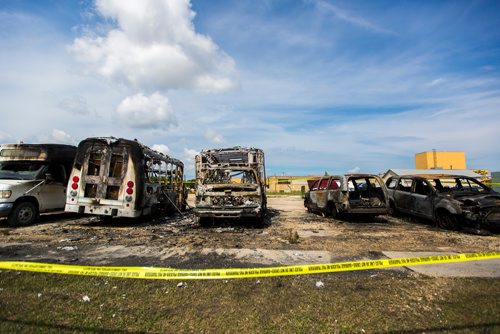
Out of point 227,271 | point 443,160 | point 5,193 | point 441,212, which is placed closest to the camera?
point 227,271

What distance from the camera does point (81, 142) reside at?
8961 mm

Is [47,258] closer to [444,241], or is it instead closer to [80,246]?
[80,246]

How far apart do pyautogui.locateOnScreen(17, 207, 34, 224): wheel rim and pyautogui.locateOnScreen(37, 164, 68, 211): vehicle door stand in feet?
1.28

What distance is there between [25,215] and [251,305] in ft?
Answer: 27.9

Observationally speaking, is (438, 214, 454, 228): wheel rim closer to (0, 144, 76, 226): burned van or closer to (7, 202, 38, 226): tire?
(0, 144, 76, 226): burned van

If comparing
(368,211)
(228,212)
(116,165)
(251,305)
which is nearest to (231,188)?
(228,212)

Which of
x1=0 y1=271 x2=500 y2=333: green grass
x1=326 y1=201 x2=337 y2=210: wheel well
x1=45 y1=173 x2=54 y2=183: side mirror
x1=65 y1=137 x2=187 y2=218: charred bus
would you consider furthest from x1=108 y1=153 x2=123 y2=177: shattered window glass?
x1=326 y1=201 x2=337 y2=210: wheel well

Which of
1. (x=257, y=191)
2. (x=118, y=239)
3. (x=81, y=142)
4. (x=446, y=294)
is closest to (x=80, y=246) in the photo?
(x=118, y=239)

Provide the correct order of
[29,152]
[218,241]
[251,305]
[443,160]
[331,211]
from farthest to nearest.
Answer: [443,160]
[331,211]
[29,152]
[218,241]
[251,305]

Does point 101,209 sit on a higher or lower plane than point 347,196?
lower

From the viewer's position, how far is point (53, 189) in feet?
31.3

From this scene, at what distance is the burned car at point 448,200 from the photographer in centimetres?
769

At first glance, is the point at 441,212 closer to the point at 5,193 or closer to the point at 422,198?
the point at 422,198

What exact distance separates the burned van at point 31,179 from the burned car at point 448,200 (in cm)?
1199
